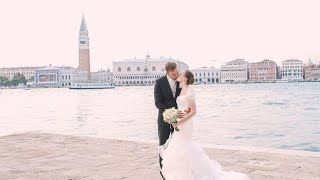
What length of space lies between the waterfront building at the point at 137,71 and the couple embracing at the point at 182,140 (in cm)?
14746

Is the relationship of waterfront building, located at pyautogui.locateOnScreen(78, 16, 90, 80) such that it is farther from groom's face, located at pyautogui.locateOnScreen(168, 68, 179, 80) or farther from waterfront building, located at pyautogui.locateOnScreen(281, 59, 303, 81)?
groom's face, located at pyautogui.locateOnScreen(168, 68, 179, 80)

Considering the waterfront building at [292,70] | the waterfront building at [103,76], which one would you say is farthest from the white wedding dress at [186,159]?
the waterfront building at [292,70]

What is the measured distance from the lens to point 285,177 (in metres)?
5.46

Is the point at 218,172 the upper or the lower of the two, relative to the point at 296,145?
upper

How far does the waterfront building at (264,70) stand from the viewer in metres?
161

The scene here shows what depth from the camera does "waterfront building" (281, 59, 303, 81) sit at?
166 meters

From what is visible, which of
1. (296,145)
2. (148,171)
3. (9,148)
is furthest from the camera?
(296,145)

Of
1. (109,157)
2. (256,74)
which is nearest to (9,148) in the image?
(109,157)

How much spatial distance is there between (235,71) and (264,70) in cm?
991

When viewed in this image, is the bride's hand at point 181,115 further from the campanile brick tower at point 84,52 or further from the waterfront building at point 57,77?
the waterfront building at point 57,77

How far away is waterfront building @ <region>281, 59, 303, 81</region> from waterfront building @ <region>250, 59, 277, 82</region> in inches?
260

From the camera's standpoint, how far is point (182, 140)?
4609mm

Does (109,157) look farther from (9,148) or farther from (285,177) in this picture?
(285,177)

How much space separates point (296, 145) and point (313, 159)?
6813 millimetres
